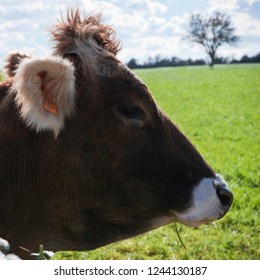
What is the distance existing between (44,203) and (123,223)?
45 cm

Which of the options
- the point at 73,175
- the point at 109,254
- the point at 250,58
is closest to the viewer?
the point at 73,175

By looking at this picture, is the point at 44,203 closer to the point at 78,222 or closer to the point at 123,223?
the point at 78,222

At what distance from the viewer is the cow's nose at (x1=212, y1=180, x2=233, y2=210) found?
2.50m

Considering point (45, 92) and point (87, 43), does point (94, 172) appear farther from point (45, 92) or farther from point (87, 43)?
point (87, 43)

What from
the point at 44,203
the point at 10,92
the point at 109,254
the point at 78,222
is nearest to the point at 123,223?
the point at 78,222

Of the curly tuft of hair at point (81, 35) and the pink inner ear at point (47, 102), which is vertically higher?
the curly tuft of hair at point (81, 35)

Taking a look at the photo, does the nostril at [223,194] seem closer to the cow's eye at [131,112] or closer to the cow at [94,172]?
the cow at [94,172]

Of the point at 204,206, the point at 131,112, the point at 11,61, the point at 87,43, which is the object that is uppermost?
the point at 87,43

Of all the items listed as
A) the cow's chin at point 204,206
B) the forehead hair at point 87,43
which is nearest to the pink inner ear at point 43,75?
the forehead hair at point 87,43

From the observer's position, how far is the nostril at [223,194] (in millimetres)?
2504

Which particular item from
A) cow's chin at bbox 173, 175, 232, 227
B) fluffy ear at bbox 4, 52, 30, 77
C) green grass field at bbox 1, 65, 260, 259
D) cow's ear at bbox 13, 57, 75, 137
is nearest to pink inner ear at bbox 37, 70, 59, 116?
cow's ear at bbox 13, 57, 75, 137

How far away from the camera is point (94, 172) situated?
249 centimetres

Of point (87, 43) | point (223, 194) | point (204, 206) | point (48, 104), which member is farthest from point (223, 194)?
point (87, 43)

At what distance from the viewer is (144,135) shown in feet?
8.34
